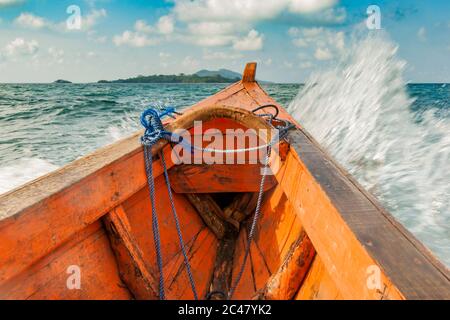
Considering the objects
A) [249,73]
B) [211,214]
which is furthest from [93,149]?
[211,214]

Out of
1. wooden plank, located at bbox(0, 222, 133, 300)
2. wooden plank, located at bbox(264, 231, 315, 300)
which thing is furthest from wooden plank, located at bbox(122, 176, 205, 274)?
wooden plank, located at bbox(264, 231, 315, 300)

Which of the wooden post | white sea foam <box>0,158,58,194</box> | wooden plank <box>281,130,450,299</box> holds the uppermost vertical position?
the wooden post

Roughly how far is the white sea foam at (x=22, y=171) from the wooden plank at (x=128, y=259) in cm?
348

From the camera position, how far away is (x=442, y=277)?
0.99 m

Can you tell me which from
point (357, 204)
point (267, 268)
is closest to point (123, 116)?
point (267, 268)

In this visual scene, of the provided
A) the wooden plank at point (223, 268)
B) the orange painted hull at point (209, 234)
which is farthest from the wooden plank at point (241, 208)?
the wooden plank at point (223, 268)

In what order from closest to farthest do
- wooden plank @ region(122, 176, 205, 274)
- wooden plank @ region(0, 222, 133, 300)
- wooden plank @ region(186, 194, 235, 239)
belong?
wooden plank @ region(0, 222, 133, 300) < wooden plank @ region(122, 176, 205, 274) < wooden plank @ region(186, 194, 235, 239)

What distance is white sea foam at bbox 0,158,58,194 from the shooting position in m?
4.60

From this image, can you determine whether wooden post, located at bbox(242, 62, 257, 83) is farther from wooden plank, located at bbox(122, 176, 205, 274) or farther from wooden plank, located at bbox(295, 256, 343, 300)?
wooden plank, located at bbox(295, 256, 343, 300)

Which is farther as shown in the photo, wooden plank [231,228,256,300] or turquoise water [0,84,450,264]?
turquoise water [0,84,450,264]

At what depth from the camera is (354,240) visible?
1.15m

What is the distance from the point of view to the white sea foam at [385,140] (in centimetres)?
380
